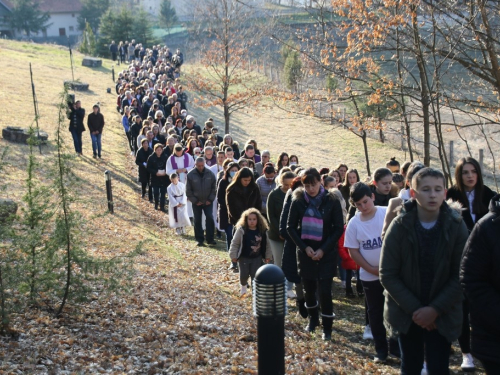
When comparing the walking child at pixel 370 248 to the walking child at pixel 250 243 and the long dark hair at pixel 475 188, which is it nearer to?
the long dark hair at pixel 475 188

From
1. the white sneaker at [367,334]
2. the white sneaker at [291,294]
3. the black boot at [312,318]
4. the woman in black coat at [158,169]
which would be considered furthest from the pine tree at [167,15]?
the white sneaker at [367,334]

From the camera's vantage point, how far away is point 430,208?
4.72m

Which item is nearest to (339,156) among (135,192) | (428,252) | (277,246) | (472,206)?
(135,192)

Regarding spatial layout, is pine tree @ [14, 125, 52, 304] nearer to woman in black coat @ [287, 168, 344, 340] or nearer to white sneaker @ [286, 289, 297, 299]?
woman in black coat @ [287, 168, 344, 340]

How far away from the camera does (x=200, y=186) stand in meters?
13.4

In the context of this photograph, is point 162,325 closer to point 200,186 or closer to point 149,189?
point 200,186

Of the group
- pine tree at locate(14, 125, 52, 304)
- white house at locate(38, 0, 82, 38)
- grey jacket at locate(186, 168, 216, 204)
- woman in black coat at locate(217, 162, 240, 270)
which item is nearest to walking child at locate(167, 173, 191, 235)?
grey jacket at locate(186, 168, 216, 204)

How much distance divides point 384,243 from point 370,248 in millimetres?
1941

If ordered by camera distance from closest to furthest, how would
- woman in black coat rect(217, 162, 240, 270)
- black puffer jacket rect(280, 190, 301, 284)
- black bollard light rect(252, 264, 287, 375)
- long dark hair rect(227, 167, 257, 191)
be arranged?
1. black bollard light rect(252, 264, 287, 375)
2. black puffer jacket rect(280, 190, 301, 284)
3. long dark hair rect(227, 167, 257, 191)
4. woman in black coat rect(217, 162, 240, 270)

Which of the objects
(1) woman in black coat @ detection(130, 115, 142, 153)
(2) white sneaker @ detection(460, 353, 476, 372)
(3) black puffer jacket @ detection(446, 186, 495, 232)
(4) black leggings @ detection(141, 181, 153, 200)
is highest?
(3) black puffer jacket @ detection(446, 186, 495, 232)

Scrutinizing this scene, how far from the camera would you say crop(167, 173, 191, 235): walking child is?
1475cm

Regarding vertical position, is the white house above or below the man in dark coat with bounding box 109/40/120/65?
above

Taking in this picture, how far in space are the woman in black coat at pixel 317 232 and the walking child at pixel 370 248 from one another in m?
0.59

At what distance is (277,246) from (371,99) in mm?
5150
